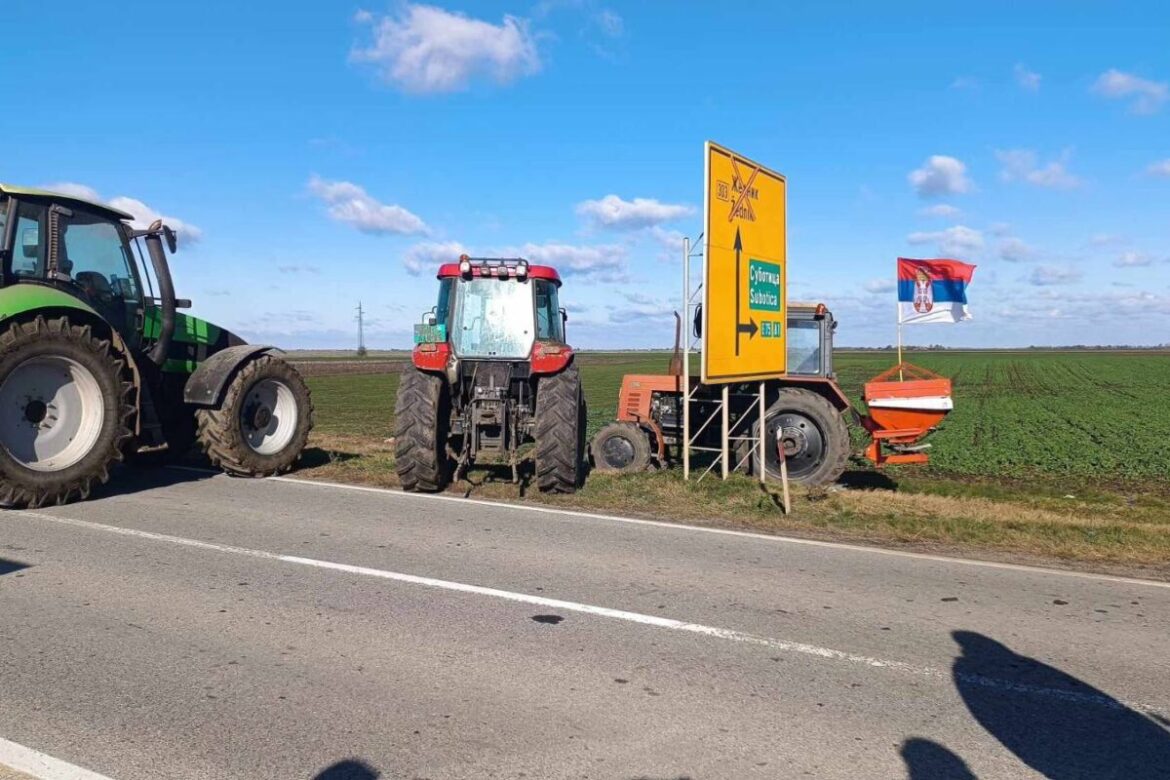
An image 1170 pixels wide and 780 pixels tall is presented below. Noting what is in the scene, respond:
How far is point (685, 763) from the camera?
10.9ft

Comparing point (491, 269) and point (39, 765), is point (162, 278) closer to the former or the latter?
point (491, 269)

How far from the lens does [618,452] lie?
1162 centimetres

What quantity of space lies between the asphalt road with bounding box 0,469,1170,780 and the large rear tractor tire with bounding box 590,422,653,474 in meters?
4.36

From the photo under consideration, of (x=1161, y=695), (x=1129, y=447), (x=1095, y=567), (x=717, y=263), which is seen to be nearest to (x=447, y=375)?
(x=717, y=263)

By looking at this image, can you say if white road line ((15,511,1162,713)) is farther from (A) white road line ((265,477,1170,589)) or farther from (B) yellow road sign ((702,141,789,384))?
(B) yellow road sign ((702,141,789,384))

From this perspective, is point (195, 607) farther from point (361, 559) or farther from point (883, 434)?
point (883, 434)

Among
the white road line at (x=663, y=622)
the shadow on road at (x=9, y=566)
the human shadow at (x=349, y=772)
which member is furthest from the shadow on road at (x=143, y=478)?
the human shadow at (x=349, y=772)

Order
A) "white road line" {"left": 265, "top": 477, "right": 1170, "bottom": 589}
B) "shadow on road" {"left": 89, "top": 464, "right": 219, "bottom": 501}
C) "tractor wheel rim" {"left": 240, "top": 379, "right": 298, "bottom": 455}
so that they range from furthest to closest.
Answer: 1. "tractor wheel rim" {"left": 240, "top": 379, "right": 298, "bottom": 455}
2. "shadow on road" {"left": 89, "top": 464, "right": 219, "bottom": 501}
3. "white road line" {"left": 265, "top": 477, "right": 1170, "bottom": 589}

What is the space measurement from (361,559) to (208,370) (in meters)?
4.73

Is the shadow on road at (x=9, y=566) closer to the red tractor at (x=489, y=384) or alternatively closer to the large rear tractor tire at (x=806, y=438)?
the red tractor at (x=489, y=384)

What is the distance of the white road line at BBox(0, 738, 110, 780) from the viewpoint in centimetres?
313

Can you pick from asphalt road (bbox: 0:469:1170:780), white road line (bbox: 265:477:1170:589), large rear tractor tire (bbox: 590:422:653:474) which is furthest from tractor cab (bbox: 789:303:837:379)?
asphalt road (bbox: 0:469:1170:780)

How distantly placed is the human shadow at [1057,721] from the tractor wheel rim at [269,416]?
27.5 ft

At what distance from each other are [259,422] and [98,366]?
2.32 m
